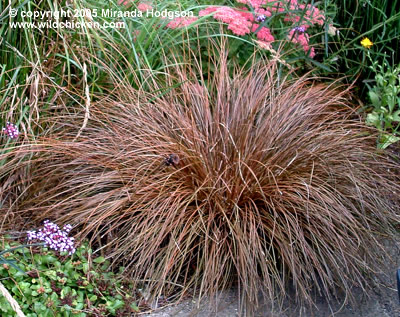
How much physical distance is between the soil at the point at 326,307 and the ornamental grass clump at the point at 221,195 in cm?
8

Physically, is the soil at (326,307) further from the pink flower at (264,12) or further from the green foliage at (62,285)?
the pink flower at (264,12)

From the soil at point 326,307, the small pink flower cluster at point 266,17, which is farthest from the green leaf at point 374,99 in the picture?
the soil at point 326,307

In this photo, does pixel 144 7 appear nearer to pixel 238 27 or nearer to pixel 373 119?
pixel 238 27

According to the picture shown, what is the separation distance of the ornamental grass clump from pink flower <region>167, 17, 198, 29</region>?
0.58m

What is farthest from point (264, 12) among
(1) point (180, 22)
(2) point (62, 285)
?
(2) point (62, 285)

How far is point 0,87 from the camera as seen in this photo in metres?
3.52

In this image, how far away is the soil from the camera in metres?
2.92

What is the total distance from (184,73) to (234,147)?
748mm

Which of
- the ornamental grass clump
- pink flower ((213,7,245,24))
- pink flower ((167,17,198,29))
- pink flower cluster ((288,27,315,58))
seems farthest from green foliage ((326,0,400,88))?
the ornamental grass clump

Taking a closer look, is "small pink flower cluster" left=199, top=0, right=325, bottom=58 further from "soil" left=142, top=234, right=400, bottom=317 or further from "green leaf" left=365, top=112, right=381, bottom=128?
"soil" left=142, top=234, right=400, bottom=317

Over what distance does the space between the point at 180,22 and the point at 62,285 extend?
80.4 inches

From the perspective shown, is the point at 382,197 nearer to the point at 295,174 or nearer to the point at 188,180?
the point at 295,174

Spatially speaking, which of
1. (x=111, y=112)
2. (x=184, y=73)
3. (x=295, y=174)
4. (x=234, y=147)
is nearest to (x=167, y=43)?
(x=184, y=73)

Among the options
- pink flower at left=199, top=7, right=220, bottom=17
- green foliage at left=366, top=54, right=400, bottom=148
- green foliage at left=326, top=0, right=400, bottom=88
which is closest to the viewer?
green foliage at left=366, top=54, right=400, bottom=148
